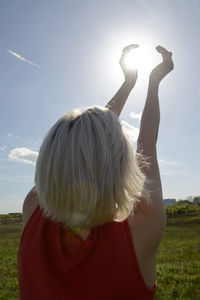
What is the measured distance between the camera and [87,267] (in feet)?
4.18

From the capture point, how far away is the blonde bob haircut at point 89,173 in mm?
1237

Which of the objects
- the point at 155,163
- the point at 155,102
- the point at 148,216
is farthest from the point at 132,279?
the point at 155,102

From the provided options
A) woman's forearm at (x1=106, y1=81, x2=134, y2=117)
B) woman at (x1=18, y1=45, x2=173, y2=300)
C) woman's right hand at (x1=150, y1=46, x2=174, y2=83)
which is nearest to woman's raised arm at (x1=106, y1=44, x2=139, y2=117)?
woman's forearm at (x1=106, y1=81, x2=134, y2=117)

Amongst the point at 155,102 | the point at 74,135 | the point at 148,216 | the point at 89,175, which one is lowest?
the point at 148,216

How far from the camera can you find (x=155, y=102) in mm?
1610

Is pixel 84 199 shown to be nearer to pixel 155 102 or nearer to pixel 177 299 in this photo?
pixel 155 102

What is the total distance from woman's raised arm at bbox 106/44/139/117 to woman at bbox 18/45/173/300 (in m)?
0.85

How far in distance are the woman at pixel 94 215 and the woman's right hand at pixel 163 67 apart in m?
0.59

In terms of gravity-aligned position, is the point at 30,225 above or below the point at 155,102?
below

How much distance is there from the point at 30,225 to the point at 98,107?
0.70 meters

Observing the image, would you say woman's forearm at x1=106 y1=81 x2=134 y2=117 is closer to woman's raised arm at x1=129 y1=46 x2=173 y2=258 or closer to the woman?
woman's raised arm at x1=129 y1=46 x2=173 y2=258

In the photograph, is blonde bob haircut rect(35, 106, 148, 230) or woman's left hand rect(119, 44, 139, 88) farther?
woman's left hand rect(119, 44, 139, 88)

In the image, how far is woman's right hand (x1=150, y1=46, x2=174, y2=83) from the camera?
5.90ft

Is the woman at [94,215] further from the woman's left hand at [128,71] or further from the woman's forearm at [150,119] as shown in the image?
the woman's left hand at [128,71]
